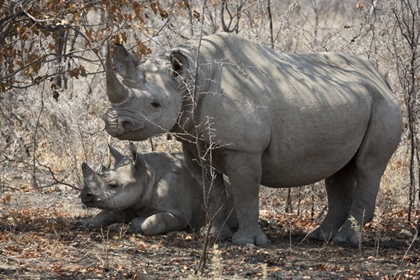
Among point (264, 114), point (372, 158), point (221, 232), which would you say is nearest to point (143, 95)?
point (264, 114)

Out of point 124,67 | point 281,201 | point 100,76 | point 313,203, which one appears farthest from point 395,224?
point 100,76

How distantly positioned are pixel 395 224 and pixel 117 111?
3.86m

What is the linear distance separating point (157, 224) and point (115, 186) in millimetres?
589

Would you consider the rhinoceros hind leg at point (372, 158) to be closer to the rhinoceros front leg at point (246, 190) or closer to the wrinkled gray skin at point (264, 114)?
the wrinkled gray skin at point (264, 114)

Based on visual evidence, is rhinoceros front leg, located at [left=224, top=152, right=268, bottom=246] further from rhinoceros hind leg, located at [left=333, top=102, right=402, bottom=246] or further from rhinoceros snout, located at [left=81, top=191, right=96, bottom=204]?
rhinoceros snout, located at [left=81, top=191, right=96, bottom=204]

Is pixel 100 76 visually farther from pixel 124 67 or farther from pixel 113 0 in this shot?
pixel 124 67

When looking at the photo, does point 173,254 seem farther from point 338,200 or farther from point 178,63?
point 338,200

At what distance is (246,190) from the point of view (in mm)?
8289

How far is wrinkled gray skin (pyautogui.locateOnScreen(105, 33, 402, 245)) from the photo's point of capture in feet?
25.8

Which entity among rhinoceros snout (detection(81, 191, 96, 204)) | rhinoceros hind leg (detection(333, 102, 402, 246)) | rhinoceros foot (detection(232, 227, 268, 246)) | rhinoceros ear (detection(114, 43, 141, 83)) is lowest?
rhinoceros foot (detection(232, 227, 268, 246))

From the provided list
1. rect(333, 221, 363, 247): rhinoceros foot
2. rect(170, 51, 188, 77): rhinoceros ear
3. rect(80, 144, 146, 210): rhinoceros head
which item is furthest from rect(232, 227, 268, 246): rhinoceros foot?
rect(170, 51, 188, 77): rhinoceros ear

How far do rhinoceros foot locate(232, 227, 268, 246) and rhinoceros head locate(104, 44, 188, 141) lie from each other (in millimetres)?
1245

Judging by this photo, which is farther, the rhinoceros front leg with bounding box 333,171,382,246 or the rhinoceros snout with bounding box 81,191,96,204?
the rhinoceros front leg with bounding box 333,171,382,246

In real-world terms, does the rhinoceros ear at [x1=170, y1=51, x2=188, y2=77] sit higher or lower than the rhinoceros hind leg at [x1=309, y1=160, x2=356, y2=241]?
higher
